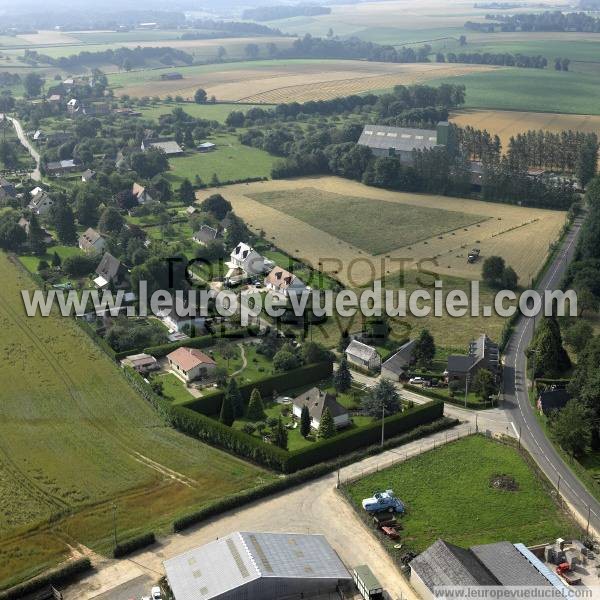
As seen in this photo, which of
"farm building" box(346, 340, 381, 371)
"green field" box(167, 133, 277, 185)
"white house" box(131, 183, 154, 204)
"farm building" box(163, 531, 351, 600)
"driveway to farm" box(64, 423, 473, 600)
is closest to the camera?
"farm building" box(163, 531, 351, 600)

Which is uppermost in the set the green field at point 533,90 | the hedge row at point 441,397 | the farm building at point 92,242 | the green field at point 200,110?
the green field at point 533,90

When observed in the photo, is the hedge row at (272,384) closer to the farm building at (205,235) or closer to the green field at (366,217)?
the green field at (366,217)

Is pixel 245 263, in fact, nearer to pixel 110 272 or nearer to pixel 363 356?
pixel 110 272

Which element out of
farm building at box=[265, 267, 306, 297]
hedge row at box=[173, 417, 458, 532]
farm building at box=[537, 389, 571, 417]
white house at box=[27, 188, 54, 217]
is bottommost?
hedge row at box=[173, 417, 458, 532]

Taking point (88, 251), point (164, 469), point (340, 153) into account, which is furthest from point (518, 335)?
point (340, 153)

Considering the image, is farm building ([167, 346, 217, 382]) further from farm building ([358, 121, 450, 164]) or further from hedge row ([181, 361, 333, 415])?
farm building ([358, 121, 450, 164])

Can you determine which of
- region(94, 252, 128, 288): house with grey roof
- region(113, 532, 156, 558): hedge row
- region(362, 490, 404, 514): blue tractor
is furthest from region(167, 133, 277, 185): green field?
region(113, 532, 156, 558): hedge row

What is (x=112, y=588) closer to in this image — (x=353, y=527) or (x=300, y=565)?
(x=300, y=565)

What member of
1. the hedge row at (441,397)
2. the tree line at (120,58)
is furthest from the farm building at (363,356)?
the tree line at (120,58)
